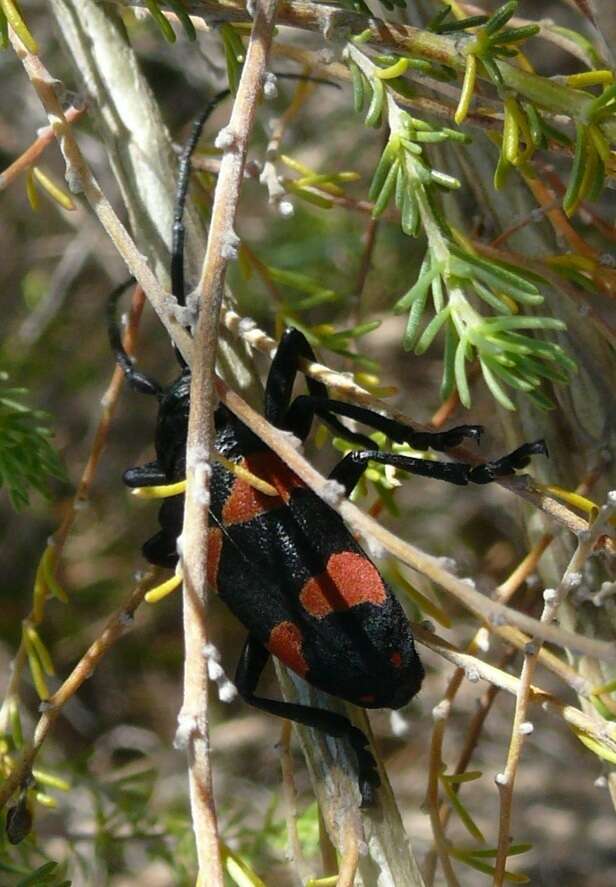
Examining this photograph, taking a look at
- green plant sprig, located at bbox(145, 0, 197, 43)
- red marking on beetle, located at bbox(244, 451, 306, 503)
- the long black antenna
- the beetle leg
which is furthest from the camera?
red marking on beetle, located at bbox(244, 451, 306, 503)

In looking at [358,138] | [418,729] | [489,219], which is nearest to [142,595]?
[489,219]

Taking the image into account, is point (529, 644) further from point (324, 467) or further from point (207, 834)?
point (324, 467)

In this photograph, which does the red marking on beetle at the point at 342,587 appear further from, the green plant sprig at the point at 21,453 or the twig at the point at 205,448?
the twig at the point at 205,448

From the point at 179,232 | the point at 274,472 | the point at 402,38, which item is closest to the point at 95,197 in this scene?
the point at 179,232

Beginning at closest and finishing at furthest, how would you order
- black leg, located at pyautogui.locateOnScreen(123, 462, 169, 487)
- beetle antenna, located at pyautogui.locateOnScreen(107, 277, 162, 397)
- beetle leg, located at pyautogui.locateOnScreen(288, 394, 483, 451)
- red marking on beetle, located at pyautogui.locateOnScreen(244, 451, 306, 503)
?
beetle leg, located at pyautogui.locateOnScreen(288, 394, 483, 451) < red marking on beetle, located at pyautogui.locateOnScreen(244, 451, 306, 503) < beetle antenna, located at pyautogui.locateOnScreen(107, 277, 162, 397) < black leg, located at pyautogui.locateOnScreen(123, 462, 169, 487)

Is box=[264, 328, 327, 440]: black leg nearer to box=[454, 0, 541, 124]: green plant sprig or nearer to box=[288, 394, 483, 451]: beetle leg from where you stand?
box=[288, 394, 483, 451]: beetle leg

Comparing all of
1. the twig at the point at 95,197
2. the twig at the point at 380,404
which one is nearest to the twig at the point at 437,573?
the twig at the point at 95,197

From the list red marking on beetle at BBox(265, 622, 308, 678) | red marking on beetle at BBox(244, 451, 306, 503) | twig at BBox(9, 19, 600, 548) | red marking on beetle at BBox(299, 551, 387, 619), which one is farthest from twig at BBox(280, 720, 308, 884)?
twig at BBox(9, 19, 600, 548)
